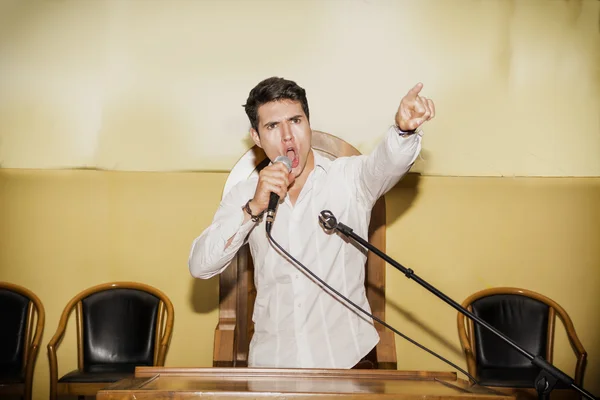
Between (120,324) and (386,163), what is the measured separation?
63.9 inches

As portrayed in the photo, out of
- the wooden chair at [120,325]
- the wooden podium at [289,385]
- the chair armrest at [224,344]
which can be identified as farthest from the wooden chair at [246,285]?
the wooden podium at [289,385]

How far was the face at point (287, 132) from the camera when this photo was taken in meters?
2.37

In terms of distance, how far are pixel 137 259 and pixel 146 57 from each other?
1.06m

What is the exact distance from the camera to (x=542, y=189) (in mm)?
3137

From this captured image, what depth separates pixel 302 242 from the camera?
7.79 feet

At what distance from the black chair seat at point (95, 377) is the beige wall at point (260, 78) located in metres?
1.04

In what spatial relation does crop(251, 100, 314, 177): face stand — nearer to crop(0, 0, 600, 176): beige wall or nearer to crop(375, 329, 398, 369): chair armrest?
crop(0, 0, 600, 176): beige wall

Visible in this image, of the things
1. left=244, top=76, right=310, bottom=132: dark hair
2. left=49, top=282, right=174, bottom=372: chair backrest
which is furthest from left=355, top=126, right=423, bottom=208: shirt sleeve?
left=49, top=282, right=174, bottom=372: chair backrest

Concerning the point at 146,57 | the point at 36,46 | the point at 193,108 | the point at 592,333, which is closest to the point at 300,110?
the point at 193,108

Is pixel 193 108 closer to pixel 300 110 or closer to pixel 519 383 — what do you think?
pixel 300 110

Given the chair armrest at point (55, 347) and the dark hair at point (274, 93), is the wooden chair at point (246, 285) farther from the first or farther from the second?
the chair armrest at point (55, 347)

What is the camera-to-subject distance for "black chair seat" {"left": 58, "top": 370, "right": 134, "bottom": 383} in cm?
264

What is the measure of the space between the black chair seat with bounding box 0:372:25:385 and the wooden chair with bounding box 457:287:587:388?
6.82 ft

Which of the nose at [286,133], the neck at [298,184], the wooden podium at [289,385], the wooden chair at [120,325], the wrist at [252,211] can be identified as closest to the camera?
the wooden podium at [289,385]
